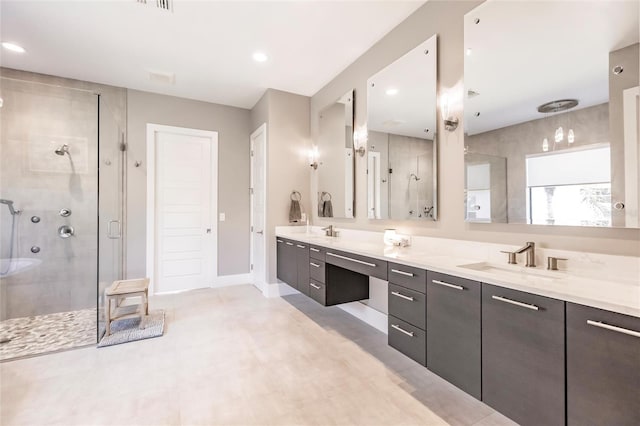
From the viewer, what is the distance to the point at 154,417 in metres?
1.66

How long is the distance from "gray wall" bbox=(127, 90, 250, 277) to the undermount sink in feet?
12.2

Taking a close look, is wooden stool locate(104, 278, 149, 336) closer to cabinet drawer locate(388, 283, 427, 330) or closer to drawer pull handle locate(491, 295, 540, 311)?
cabinet drawer locate(388, 283, 427, 330)

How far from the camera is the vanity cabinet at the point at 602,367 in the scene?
0.95 m

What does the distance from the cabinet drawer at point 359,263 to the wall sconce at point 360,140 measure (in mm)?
1215

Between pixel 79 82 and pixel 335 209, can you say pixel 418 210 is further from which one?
pixel 79 82

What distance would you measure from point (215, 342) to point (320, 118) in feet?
9.94

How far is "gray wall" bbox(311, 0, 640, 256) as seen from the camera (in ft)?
4.87

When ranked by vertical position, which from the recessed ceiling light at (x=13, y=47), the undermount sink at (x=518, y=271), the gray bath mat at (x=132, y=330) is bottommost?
the gray bath mat at (x=132, y=330)

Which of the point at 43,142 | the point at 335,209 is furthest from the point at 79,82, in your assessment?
the point at 335,209

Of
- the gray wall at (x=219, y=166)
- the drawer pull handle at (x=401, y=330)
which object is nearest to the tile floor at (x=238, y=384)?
the drawer pull handle at (x=401, y=330)

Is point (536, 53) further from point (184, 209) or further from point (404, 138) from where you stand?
point (184, 209)

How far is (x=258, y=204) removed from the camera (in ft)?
14.5

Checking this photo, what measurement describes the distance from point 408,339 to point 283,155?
296 centimetres

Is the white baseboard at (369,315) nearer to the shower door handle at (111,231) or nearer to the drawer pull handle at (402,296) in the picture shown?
the drawer pull handle at (402,296)
